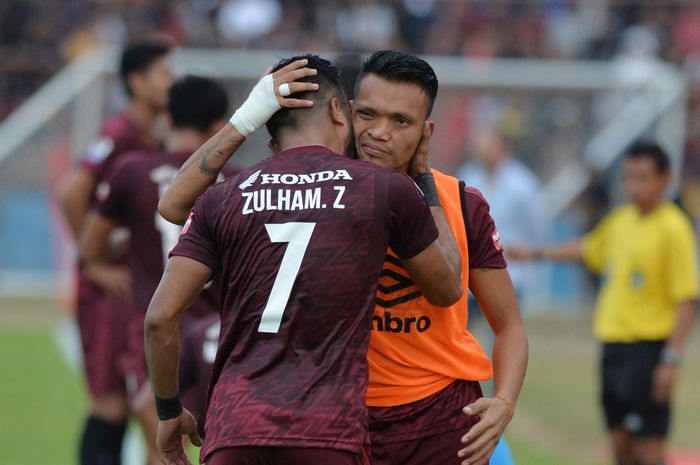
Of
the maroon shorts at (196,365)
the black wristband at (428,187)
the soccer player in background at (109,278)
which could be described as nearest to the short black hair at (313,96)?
the black wristband at (428,187)

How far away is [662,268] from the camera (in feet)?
27.4

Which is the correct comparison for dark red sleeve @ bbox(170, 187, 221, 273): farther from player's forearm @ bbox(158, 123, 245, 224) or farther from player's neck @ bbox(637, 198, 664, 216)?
player's neck @ bbox(637, 198, 664, 216)

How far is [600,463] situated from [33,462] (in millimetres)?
4313

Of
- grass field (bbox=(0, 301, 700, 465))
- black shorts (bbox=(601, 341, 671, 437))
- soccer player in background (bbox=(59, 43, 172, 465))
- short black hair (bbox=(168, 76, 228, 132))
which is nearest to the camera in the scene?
short black hair (bbox=(168, 76, 228, 132))

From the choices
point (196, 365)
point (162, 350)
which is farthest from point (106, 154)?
point (162, 350)

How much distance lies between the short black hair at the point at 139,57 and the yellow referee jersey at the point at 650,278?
3.28 metres

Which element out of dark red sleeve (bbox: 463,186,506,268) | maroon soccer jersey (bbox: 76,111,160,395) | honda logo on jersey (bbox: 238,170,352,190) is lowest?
maroon soccer jersey (bbox: 76,111,160,395)

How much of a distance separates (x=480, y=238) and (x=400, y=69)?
636 mm

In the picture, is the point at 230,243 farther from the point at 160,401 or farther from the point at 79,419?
the point at 79,419

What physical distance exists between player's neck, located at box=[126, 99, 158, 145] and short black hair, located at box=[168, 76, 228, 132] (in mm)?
1408

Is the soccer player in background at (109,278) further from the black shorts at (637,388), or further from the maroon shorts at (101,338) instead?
the black shorts at (637,388)

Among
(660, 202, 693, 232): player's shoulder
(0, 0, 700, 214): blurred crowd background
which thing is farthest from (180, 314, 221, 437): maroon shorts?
(0, 0, 700, 214): blurred crowd background

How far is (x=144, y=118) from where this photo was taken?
820 centimetres

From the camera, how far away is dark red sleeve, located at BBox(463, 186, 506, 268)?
4.43 meters
